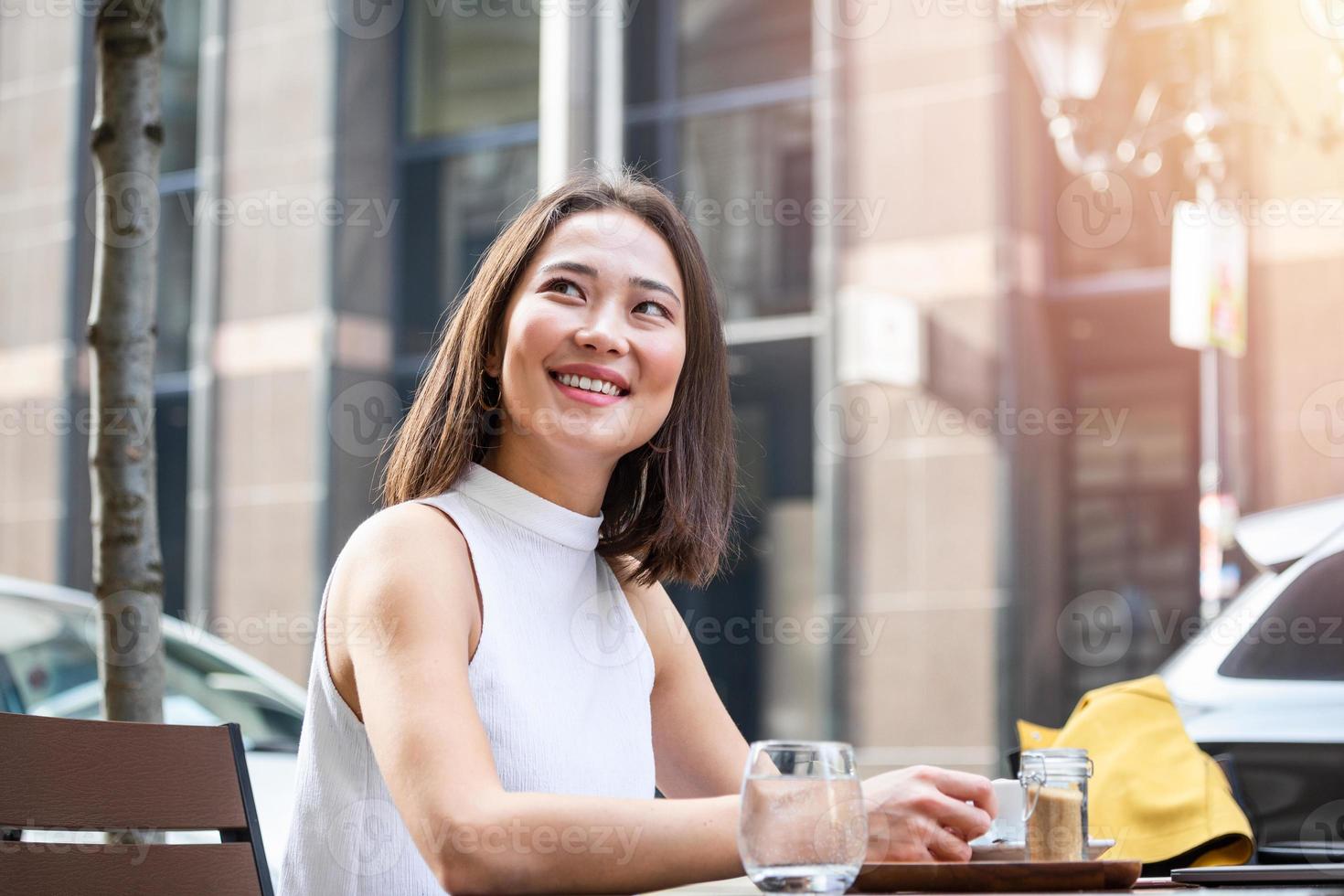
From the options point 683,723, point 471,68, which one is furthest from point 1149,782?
point 471,68

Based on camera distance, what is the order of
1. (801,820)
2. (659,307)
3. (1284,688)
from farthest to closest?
(1284,688) → (659,307) → (801,820)

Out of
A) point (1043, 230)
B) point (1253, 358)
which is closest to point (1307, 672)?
point (1253, 358)

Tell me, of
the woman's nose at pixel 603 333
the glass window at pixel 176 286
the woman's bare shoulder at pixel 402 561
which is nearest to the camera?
the woman's bare shoulder at pixel 402 561

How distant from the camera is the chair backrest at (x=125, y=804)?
1.77 m

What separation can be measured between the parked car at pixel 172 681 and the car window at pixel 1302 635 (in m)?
2.27

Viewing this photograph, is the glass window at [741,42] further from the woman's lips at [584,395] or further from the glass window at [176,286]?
the woman's lips at [584,395]

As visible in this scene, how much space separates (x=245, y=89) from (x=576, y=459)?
988cm

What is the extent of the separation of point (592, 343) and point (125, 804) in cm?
79

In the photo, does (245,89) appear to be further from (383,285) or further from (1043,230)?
(1043,230)

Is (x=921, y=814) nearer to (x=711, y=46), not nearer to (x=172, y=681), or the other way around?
(x=172, y=681)

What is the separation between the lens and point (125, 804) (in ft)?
6.06

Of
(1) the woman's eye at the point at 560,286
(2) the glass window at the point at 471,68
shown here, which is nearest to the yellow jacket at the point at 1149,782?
(1) the woman's eye at the point at 560,286

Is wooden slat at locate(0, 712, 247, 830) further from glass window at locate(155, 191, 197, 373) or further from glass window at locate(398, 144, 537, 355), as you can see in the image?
glass window at locate(155, 191, 197, 373)

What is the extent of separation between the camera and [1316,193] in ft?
25.4
